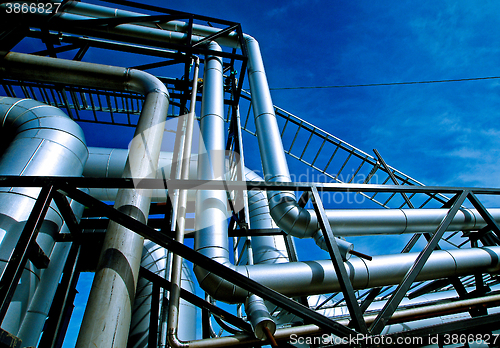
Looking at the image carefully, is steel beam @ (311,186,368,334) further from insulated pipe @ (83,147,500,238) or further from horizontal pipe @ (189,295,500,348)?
insulated pipe @ (83,147,500,238)

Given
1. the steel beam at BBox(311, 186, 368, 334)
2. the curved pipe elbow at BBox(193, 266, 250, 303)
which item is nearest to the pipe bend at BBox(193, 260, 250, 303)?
the curved pipe elbow at BBox(193, 266, 250, 303)

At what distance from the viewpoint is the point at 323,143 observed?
803cm

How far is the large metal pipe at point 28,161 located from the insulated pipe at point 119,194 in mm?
548

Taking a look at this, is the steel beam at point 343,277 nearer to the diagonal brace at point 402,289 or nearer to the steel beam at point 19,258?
the diagonal brace at point 402,289

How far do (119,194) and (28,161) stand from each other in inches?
55.0

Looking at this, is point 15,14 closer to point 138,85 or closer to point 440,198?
point 138,85

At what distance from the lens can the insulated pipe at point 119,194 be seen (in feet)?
5.64

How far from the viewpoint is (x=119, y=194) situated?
7.81ft

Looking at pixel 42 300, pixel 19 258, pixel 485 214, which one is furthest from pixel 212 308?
pixel 485 214

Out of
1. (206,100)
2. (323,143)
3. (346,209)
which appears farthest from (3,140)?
(323,143)

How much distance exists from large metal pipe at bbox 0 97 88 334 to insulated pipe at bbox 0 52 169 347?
21.6 inches

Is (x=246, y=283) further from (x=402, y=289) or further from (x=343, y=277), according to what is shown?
(x=402, y=289)

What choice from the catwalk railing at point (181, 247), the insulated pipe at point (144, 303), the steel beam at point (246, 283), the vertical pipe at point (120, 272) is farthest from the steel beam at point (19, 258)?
the insulated pipe at point (144, 303)

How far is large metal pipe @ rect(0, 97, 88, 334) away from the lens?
244 centimetres
